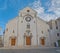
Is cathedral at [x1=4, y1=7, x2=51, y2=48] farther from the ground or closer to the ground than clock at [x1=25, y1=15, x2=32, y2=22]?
closer to the ground

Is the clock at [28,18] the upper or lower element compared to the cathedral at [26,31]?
upper

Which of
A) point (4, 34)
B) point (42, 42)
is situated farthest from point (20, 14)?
point (42, 42)

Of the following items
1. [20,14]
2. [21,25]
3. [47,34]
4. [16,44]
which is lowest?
[16,44]

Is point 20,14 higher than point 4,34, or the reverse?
point 20,14

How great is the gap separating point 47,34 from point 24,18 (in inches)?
309

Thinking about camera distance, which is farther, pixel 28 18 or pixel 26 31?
pixel 28 18

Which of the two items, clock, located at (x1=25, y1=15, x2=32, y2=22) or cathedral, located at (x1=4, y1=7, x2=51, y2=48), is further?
clock, located at (x1=25, y1=15, x2=32, y2=22)

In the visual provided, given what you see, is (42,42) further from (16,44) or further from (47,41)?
(16,44)

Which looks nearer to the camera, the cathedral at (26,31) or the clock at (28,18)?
the cathedral at (26,31)

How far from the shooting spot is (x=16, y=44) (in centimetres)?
3881

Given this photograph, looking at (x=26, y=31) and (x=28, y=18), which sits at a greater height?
(x=28, y=18)

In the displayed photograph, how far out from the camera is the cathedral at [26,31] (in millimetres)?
39344

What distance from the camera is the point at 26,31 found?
40.1 metres

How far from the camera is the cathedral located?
39.3 m
